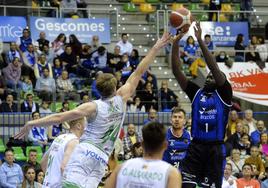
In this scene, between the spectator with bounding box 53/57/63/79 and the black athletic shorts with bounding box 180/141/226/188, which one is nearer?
the black athletic shorts with bounding box 180/141/226/188

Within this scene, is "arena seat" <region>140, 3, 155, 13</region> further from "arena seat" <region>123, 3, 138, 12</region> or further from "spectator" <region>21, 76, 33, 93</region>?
"spectator" <region>21, 76, 33, 93</region>

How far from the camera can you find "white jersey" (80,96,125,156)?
11.0 metres

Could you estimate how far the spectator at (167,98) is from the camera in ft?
83.4

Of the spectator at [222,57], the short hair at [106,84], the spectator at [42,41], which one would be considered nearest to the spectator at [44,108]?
the spectator at [42,41]

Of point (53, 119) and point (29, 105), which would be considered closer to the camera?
point (53, 119)

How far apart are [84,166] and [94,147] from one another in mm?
261

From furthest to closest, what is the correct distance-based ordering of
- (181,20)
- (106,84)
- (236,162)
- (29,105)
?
(29,105) < (236,162) < (181,20) < (106,84)

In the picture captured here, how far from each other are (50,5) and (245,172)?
12700 mm

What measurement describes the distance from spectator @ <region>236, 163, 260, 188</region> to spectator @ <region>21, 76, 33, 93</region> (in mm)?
7225

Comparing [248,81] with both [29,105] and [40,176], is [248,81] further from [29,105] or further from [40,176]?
[40,176]

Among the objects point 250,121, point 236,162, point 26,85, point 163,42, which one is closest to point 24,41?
point 26,85

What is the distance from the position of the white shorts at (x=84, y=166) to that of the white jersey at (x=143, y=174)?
2415 mm

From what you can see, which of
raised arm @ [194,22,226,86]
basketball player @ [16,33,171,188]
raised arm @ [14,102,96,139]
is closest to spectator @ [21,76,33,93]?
raised arm @ [194,22,226,86]

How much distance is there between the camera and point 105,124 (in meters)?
11.0
